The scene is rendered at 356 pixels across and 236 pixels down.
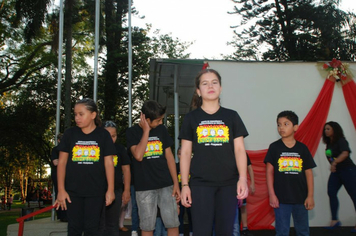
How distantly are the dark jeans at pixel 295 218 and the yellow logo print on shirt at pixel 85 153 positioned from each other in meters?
2.11

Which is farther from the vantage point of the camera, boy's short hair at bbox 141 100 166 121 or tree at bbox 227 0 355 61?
tree at bbox 227 0 355 61

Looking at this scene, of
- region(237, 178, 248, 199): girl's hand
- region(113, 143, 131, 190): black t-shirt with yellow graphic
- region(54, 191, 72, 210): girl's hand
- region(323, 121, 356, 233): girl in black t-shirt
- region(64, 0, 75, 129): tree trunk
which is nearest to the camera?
region(237, 178, 248, 199): girl's hand

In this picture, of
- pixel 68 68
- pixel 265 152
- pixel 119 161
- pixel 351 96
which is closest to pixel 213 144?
pixel 119 161

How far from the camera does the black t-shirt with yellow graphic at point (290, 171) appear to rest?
4.34 m

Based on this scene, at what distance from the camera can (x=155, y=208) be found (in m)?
4.24

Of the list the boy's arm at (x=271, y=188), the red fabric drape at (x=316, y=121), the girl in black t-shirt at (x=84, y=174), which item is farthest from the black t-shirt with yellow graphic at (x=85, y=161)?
the red fabric drape at (x=316, y=121)

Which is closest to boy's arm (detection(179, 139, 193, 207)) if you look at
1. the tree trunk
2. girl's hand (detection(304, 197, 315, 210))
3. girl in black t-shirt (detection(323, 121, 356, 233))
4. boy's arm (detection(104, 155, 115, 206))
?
boy's arm (detection(104, 155, 115, 206))

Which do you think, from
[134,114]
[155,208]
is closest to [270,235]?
[155,208]

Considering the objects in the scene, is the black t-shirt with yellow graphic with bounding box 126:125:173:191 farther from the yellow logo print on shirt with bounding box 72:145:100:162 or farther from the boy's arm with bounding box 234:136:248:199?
the boy's arm with bounding box 234:136:248:199

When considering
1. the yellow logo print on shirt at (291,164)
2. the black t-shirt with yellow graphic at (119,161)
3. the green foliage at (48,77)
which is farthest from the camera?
the green foliage at (48,77)

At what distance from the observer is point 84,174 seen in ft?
12.1

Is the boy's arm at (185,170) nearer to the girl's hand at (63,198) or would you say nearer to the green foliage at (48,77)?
the girl's hand at (63,198)

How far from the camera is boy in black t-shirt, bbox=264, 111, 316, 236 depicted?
170 inches

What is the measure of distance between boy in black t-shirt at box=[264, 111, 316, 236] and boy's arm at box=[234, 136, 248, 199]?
1.58 metres
